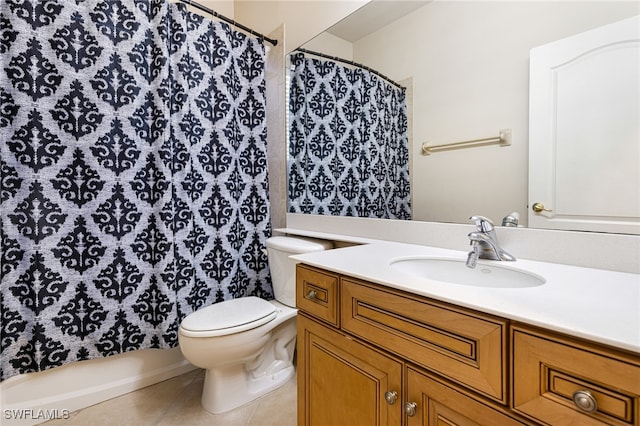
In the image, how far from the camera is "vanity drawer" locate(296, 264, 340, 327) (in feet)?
2.94

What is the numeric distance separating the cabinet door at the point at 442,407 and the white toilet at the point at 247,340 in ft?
2.80

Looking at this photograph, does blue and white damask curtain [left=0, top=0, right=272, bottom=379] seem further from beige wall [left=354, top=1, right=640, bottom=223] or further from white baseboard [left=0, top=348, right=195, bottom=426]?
beige wall [left=354, top=1, right=640, bottom=223]

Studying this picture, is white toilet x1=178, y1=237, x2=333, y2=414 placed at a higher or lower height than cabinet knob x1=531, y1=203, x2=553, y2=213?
lower

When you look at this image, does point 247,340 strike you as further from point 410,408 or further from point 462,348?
point 462,348

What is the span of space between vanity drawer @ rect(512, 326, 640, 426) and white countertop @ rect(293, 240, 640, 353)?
2 centimetres

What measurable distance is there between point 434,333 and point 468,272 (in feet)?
1.32

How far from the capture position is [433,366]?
664mm

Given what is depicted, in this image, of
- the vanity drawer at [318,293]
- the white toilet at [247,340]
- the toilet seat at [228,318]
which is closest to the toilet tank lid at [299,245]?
the white toilet at [247,340]

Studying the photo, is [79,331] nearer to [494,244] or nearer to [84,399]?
[84,399]

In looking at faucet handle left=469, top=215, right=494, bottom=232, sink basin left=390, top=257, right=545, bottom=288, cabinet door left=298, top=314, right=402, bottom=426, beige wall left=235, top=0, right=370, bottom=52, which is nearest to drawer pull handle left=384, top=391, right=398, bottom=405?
cabinet door left=298, top=314, right=402, bottom=426

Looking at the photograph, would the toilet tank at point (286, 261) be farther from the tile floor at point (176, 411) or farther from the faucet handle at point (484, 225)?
the faucet handle at point (484, 225)

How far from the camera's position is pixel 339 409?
34.8 inches

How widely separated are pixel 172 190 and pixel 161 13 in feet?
2.88

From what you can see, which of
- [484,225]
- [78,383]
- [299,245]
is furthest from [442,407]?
[78,383]
